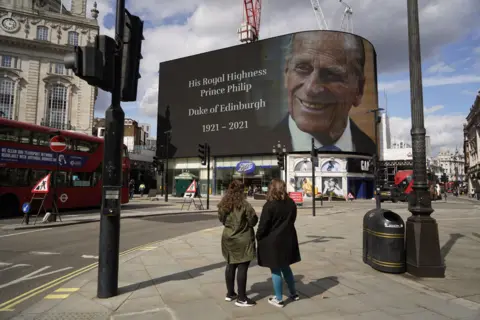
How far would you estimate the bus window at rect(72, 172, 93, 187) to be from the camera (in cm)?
1809

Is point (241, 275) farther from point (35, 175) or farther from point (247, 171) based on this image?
point (247, 171)

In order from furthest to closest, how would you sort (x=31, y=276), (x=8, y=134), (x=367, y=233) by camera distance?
(x=8, y=134)
(x=367, y=233)
(x=31, y=276)

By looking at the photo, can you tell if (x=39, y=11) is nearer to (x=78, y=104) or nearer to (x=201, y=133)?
(x=78, y=104)

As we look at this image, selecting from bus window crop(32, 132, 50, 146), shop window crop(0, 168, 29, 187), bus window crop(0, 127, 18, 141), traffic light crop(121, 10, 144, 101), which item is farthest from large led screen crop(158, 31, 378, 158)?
traffic light crop(121, 10, 144, 101)

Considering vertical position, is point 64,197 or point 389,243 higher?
point 64,197

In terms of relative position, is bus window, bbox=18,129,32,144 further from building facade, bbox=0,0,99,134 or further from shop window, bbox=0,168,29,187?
building facade, bbox=0,0,99,134

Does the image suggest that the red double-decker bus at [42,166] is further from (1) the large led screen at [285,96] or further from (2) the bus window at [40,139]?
(1) the large led screen at [285,96]

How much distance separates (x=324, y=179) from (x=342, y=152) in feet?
14.1

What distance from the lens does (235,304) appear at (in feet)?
14.8

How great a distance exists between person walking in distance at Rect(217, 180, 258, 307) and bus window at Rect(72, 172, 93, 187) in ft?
52.2

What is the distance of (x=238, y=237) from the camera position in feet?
14.7

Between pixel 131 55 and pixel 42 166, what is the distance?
45.5 ft

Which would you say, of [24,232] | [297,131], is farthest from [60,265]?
[297,131]

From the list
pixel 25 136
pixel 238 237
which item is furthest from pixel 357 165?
pixel 238 237
